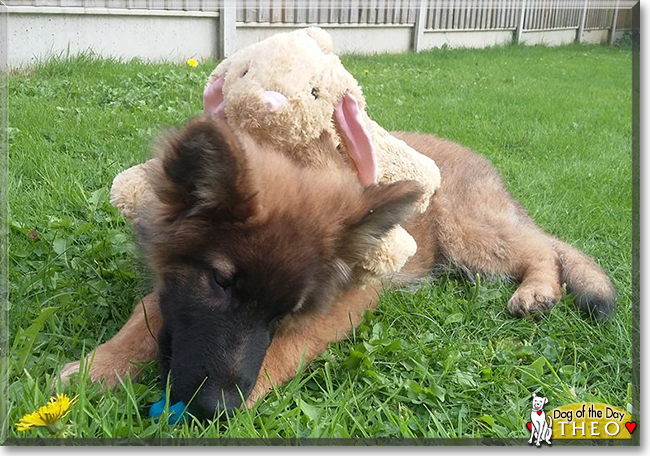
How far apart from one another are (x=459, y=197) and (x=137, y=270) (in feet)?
5.97

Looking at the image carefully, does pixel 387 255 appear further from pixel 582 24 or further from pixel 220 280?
pixel 582 24

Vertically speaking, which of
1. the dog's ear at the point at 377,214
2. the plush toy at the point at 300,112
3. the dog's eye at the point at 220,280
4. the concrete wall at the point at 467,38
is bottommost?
the dog's eye at the point at 220,280

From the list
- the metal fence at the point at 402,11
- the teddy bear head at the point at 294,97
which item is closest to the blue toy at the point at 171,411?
the teddy bear head at the point at 294,97

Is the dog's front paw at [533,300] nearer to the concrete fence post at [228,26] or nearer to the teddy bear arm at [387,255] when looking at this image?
the teddy bear arm at [387,255]

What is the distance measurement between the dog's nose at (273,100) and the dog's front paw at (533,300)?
1520mm

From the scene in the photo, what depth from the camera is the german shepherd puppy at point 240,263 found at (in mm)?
1850

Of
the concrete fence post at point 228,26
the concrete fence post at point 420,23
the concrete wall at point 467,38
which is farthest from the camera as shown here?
the concrete fence post at point 228,26

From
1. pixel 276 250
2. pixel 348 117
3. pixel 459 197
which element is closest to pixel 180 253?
pixel 276 250

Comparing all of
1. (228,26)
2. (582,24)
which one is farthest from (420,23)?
(582,24)


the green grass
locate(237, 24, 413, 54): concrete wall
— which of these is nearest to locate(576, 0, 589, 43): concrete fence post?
the green grass

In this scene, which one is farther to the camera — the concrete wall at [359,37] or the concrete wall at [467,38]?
the concrete wall at [359,37]

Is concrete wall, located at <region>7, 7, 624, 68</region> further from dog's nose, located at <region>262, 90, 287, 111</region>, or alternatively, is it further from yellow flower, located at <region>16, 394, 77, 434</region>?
yellow flower, located at <region>16, 394, 77, 434</region>

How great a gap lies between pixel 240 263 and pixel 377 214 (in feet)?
1.63

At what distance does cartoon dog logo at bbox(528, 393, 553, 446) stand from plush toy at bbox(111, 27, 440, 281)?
702 millimetres
